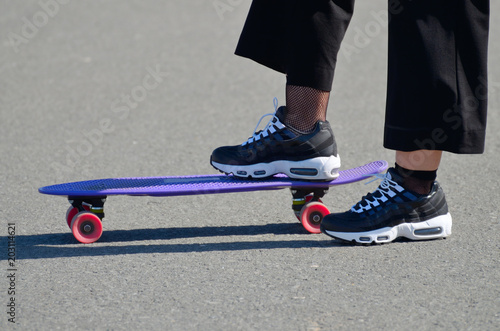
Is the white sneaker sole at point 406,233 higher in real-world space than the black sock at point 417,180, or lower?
lower

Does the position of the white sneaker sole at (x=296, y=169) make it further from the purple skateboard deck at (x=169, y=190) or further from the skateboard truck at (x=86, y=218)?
the skateboard truck at (x=86, y=218)

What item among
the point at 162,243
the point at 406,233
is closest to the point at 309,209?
the point at 406,233

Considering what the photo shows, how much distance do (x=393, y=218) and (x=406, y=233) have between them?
96mm

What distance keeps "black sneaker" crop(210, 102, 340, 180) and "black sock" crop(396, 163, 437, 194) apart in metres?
0.32

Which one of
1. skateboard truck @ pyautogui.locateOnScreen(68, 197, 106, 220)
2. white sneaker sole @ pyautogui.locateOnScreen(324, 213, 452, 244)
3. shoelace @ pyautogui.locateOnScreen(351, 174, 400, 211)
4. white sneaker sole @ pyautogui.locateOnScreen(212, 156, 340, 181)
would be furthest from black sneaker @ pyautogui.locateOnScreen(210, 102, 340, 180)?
skateboard truck @ pyautogui.locateOnScreen(68, 197, 106, 220)

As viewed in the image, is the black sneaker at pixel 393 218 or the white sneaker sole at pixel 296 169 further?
the white sneaker sole at pixel 296 169

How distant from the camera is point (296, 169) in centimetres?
326

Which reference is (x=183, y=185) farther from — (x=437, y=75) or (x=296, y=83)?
(x=437, y=75)

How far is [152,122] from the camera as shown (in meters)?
5.25

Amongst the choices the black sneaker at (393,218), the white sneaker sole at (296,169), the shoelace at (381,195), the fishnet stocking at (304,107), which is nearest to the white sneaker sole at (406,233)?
the black sneaker at (393,218)

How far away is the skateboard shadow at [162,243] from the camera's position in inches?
122

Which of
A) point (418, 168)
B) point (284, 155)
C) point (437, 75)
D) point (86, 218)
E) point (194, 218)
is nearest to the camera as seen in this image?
point (437, 75)

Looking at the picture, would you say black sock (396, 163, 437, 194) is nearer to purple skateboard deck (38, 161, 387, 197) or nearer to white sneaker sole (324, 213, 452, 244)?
white sneaker sole (324, 213, 452, 244)

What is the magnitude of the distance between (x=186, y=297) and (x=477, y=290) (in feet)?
3.45
